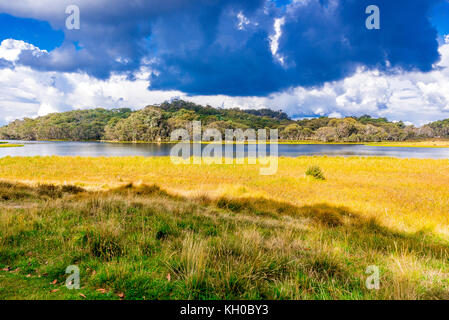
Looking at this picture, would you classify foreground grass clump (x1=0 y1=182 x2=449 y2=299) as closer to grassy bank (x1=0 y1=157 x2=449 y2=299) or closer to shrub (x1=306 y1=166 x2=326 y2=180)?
grassy bank (x1=0 y1=157 x2=449 y2=299)

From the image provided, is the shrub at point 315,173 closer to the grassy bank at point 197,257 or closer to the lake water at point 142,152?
the grassy bank at point 197,257

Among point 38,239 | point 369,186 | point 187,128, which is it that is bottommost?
point 369,186

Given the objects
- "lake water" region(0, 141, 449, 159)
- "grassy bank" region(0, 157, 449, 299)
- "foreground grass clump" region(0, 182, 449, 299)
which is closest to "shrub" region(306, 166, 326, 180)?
"grassy bank" region(0, 157, 449, 299)

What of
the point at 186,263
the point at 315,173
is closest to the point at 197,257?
the point at 186,263

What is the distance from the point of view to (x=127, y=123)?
15400 cm

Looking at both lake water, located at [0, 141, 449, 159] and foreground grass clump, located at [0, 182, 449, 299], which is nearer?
foreground grass clump, located at [0, 182, 449, 299]

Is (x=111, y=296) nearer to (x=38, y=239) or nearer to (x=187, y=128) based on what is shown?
(x=38, y=239)

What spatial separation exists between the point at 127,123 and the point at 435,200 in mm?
164306

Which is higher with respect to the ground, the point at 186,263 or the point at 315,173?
the point at 186,263

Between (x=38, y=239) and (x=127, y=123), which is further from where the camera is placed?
(x=127, y=123)

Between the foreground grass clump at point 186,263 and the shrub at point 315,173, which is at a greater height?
the foreground grass clump at point 186,263

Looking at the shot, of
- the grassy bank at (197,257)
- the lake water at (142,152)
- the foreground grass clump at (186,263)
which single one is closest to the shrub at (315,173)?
the grassy bank at (197,257)

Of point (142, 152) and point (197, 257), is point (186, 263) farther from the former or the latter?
point (142, 152)

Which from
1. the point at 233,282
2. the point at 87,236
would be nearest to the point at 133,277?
the point at 233,282
